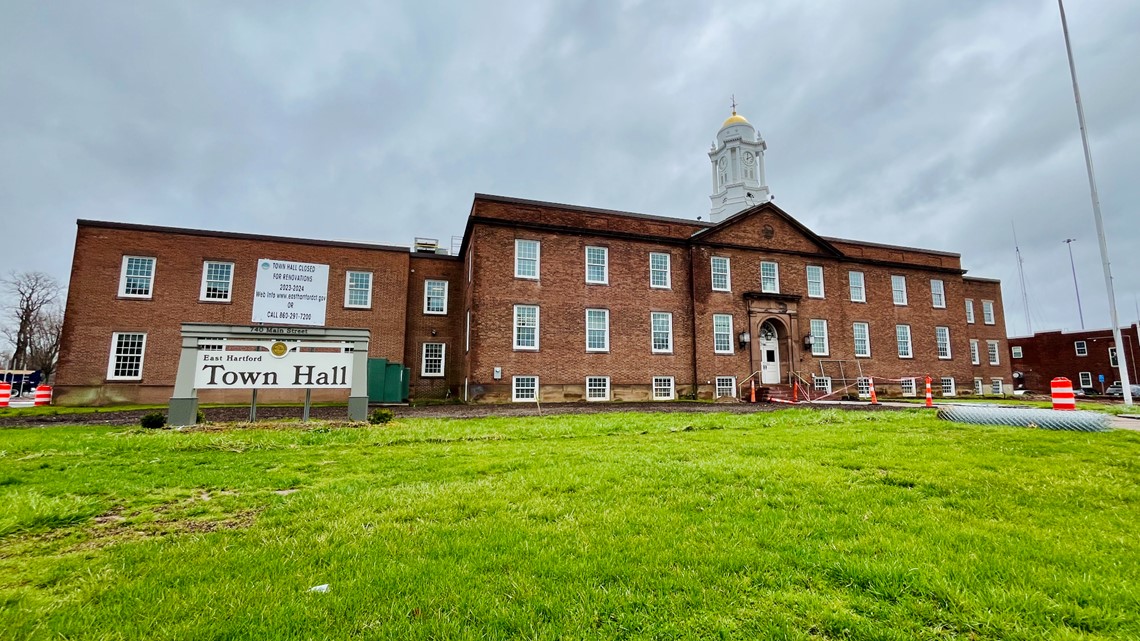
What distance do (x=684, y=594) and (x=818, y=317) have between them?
27.1 m

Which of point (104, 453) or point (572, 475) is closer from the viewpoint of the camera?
point (572, 475)

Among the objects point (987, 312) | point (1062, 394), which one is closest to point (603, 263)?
point (1062, 394)

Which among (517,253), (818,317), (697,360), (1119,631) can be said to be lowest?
(1119,631)

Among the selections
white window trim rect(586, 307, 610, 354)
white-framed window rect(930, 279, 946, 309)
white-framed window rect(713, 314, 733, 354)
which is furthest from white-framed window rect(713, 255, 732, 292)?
white-framed window rect(930, 279, 946, 309)

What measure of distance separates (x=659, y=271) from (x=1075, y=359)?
49005mm

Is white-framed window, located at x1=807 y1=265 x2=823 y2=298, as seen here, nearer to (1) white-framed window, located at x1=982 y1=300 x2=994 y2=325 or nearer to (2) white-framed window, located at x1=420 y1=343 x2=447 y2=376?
(1) white-framed window, located at x1=982 y1=300 x2=994 y2=325

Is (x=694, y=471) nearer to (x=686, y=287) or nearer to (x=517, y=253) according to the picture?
(x=517, y=253)

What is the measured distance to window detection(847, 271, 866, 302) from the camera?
28.3 metres

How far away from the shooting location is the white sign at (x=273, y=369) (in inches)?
453

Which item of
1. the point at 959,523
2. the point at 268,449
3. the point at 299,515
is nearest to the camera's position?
the point at 959,523

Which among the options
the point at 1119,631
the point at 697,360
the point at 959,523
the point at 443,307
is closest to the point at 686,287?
the point at 697,360

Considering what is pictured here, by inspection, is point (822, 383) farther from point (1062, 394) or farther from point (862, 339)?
point (1062, 394)

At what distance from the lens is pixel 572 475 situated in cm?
584

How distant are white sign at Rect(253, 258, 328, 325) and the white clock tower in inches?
1148
